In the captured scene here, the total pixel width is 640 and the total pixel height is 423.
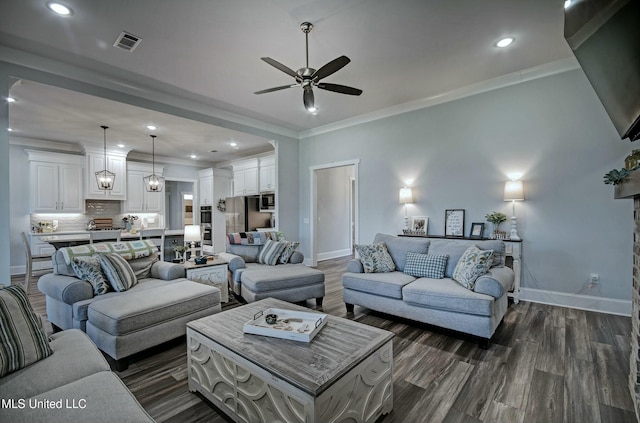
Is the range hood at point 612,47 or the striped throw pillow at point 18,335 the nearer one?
the range hood at point 612,47

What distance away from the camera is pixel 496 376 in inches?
84.6

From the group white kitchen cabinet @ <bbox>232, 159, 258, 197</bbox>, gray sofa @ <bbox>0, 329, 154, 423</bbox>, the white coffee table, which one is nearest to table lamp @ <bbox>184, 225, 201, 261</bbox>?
the white coffee table

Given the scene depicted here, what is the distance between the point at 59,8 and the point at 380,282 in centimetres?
398

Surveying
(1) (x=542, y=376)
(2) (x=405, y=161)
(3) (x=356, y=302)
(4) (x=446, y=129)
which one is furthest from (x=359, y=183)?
(1) (x=542, y=376)

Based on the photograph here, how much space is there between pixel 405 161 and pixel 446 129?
82 centimetres

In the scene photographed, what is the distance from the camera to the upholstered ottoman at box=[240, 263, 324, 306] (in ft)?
11.2

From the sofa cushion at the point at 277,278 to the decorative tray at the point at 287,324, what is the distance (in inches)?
49.6

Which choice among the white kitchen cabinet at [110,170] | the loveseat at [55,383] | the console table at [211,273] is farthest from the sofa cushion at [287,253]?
the white kitchen cabinet at [110,170]

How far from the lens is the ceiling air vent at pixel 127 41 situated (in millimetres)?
2841

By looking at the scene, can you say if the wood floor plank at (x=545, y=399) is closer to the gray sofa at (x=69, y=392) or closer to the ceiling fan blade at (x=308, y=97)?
the gray sofa at (x=69, y=392)

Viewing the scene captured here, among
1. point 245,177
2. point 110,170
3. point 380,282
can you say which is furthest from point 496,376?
point 110,170

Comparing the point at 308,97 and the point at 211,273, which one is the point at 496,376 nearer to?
the point at 308,97

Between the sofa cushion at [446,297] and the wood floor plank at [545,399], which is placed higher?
the sofa cushion at [446,297]

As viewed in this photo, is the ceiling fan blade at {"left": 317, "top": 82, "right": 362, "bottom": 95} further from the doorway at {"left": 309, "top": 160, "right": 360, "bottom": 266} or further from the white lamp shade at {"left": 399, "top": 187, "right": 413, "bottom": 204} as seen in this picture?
the doorway at {"left": 309, "top": 160, "right": 360, "bottom": 266}
